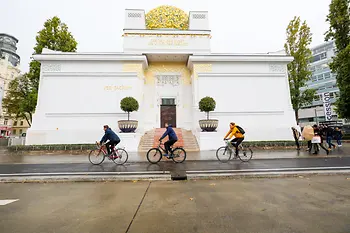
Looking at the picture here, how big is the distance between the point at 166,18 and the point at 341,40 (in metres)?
18.6

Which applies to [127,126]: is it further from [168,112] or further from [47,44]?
[47,44]

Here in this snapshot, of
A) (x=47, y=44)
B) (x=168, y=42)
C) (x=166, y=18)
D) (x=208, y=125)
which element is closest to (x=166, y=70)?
(x=168, y=42)

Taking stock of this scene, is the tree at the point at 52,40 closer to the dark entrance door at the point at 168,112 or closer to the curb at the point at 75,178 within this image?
the dark entrance door at the point at 168,112

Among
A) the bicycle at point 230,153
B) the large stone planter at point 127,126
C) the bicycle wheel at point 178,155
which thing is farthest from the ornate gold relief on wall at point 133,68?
the bicycle at point 230,153

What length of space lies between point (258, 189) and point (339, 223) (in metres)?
1.70

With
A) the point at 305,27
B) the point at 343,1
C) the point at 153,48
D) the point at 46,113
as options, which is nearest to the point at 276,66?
the point at 305,27

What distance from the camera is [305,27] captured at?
19.9 metres

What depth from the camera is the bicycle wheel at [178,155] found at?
7359mm

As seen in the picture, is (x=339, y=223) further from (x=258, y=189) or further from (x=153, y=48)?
(x=153, y=48)

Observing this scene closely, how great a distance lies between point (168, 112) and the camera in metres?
18.3

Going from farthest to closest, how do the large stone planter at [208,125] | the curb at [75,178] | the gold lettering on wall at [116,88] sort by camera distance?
the gold lettering on wall at [116,88]
the large stone planter at [208,125]
the curb at [75,178]

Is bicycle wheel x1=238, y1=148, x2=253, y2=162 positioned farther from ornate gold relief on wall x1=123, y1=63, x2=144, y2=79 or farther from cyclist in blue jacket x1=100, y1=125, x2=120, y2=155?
ornate gold relief on wall x1=123, y1=63, x2=144, y2=79

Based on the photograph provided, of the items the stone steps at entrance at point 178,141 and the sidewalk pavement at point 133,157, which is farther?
the stone steps at entrance at point 178,141

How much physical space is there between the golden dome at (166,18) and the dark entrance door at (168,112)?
8269 millimetres
